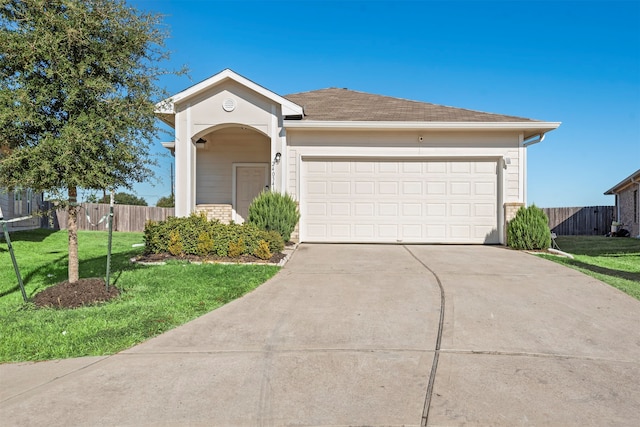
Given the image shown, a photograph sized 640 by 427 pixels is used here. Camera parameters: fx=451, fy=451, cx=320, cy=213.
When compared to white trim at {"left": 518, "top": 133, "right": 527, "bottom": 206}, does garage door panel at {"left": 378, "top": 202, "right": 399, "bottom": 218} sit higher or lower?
lower

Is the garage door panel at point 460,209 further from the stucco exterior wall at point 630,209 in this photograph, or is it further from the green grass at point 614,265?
the stucco exterior wall at point 630,209

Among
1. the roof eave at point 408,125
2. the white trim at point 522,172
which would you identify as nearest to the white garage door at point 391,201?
the white trim at point 522,172

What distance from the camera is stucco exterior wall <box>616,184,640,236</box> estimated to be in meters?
20.9

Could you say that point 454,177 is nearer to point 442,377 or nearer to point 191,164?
point 191,164

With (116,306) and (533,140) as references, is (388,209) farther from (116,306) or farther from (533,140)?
(116,306)

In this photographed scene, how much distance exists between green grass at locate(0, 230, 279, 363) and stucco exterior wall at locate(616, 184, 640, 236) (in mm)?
20174

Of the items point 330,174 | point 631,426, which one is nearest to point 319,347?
point 631,426

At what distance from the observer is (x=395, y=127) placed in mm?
12016

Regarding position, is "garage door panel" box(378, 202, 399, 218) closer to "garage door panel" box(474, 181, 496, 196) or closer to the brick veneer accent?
"garage door panel" box(474, 181, 496, 196)

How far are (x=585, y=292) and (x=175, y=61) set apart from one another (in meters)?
7.02

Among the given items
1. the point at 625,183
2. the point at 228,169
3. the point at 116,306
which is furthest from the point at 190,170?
the point at 625,183

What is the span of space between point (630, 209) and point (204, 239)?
2187cm

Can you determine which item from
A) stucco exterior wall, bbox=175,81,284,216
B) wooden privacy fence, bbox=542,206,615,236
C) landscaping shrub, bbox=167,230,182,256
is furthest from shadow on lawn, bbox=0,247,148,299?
wooden privacy fence, bbox=542,206,615,236

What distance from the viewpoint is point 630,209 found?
871 inches
